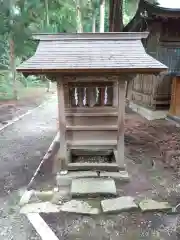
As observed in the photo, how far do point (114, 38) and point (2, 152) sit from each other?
5073 millimetres

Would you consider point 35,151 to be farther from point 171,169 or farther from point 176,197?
point 176,197

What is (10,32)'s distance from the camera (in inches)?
706

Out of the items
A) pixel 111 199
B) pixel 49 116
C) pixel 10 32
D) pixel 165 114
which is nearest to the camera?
pixel 111 199

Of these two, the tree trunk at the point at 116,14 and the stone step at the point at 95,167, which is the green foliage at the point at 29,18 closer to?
the tree trunk at the point at 116,14

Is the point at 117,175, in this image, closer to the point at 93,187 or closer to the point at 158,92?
the point at 93,187

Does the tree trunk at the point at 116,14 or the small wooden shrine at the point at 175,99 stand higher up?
the tree trunk at the point at 116,14

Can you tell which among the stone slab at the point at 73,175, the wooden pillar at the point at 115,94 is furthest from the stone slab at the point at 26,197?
the wooden pillar at the point at 115,94

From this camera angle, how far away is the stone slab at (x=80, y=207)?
4881mm

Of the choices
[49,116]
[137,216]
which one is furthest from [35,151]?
[49,116]

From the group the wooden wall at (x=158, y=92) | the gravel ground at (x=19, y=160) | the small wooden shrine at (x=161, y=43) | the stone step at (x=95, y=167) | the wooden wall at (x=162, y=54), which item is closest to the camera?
the gravel ground at (x=19, y=160)

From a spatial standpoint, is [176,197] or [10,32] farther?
[10,32]

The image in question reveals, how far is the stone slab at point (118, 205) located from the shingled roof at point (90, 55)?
2461 millimetres

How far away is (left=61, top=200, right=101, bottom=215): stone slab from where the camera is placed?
4.88m

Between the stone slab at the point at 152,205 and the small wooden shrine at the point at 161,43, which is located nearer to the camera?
the stone slab at the point at 152,205
